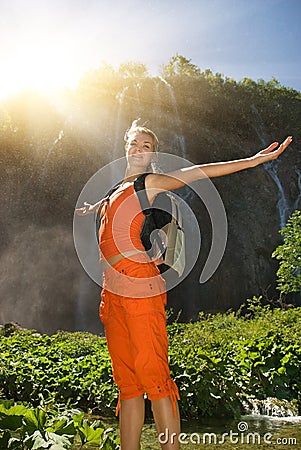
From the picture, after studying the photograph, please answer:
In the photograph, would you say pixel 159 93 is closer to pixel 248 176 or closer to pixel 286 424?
pixel 248 176

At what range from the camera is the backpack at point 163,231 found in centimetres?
294

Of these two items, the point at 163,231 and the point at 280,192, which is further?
the point at 280,192

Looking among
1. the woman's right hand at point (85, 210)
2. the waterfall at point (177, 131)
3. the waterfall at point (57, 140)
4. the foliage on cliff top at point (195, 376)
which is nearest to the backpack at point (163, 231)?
the woman's right hand at point (85, 210)

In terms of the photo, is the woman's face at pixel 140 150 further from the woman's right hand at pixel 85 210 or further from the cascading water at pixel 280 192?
the cascading water at pixel 280 192

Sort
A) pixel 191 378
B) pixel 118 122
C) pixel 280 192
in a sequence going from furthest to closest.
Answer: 1. pixel 118 122
2. pixel 280 192
3. pixel 191 378

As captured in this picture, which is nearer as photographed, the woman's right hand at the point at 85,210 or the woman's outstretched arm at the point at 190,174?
the woman's outstretched arm at the point at 190,174

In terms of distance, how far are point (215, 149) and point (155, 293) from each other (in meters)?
19.3

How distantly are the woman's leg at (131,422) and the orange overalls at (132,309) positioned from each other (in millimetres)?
43

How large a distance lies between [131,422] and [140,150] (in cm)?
158

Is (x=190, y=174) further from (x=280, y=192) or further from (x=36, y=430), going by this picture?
(x=280, y=192)

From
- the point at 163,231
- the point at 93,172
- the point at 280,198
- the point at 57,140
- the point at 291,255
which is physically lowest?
the point at 163,231

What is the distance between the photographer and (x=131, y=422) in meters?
2.80

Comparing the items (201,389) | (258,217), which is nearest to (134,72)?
(258,217)
